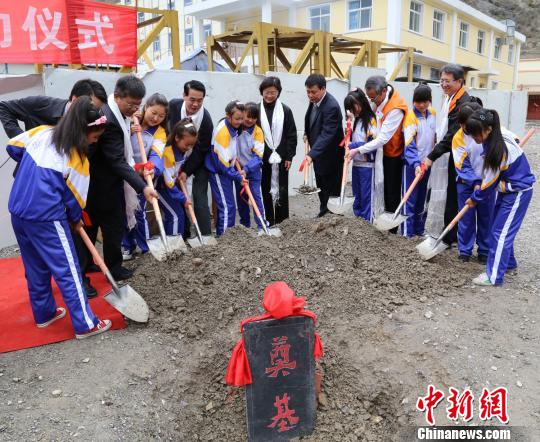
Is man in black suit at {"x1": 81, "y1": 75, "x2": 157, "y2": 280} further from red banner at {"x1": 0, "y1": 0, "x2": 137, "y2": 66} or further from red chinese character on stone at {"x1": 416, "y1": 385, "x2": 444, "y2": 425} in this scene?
red chinese character on stone at {"x1": 416, "y1": 385, "x2": 444, "y2": 425}

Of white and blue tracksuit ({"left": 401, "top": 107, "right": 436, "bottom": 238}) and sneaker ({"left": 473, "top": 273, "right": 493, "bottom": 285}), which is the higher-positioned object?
white and blue tracksuit ({"left": 401, "top": 107, "right": 436, "bottom": 238})

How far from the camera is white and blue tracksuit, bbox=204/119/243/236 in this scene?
14.0 feet

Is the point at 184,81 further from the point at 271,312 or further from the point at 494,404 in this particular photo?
the point at 494,404

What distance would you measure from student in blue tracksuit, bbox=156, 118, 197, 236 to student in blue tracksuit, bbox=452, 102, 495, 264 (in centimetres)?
227

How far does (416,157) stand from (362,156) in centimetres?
55

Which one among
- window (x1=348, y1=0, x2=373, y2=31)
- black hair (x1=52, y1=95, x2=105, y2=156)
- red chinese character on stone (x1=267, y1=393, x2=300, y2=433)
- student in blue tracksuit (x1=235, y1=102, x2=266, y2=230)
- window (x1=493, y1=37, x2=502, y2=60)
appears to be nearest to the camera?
red chinese character on stone (x1=267, y1=393, x2=300, y2=433)

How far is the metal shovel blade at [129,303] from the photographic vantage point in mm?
2955

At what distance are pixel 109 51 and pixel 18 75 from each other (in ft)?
3.09

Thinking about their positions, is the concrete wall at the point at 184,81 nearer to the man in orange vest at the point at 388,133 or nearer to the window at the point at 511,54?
the man in orange vest at the point at 388,133

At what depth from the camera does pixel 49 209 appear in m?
2.64

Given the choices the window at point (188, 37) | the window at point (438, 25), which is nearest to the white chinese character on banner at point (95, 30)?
the window at point (438, 25)

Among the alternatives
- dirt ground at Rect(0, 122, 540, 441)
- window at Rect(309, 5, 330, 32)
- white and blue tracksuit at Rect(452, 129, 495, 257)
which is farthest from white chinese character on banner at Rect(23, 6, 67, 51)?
window at Rect(309, 5, 330, 32)

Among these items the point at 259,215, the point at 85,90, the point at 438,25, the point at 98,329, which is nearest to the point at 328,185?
the point at 259,215

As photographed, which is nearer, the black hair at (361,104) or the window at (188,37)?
the black hair at (361,104)
